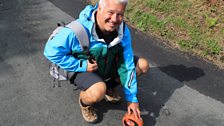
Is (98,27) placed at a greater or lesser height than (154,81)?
greater

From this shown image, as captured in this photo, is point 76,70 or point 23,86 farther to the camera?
point 23,86

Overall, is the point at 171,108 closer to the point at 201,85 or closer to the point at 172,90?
the point at 172,90

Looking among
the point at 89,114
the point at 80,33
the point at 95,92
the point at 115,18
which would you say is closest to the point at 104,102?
the point at 89,114

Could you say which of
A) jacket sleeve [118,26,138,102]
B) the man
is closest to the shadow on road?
the man

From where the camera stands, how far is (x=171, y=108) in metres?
3.59

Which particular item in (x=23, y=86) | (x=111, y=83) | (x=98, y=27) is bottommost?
(x=23, y=86)

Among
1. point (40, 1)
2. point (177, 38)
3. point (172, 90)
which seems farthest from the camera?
point (40, 1)

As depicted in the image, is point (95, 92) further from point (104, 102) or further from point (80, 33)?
point (104, 102)

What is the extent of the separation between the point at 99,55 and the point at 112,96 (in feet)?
2.11

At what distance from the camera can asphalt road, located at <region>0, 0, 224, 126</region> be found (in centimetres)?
333

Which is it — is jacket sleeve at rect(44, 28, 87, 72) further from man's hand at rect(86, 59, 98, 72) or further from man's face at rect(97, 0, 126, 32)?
man's face at rect(97, 0, 126, 32)

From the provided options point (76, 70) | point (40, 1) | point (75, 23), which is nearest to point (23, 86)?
point (76, 70)

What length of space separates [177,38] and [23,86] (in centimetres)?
244

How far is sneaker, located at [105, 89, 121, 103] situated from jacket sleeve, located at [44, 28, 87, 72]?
57 centimetres
